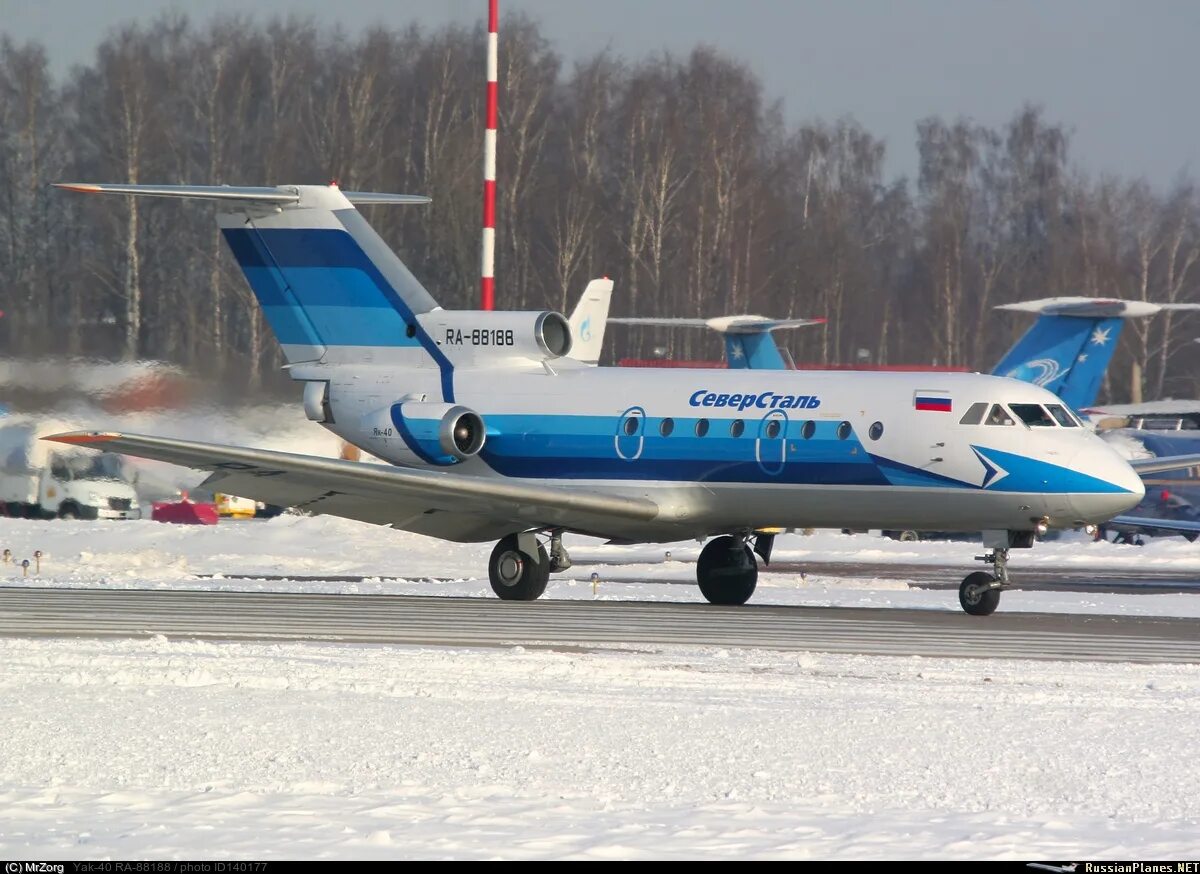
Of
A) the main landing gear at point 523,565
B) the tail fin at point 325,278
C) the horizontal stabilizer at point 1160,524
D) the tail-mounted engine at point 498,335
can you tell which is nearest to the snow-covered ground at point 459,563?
the horizontal stabilizer at point 1160,524

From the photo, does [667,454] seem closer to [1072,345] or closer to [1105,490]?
[1105,490]

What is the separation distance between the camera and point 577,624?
1803cm

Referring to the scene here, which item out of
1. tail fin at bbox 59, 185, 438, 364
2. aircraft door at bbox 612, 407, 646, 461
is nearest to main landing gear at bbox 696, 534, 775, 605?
aircraft door at bbox 612, 407, 646, 461

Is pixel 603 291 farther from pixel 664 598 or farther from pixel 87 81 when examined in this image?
pixel 87 81

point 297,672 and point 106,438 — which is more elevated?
point 106,438

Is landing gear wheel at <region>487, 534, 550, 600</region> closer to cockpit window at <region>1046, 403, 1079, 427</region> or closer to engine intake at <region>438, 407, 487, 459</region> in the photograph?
engine intake at <region>438, 407, 487, 459</region>

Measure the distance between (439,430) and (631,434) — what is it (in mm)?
2569

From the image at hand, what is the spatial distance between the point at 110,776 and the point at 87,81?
49.7 metres

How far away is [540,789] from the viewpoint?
338 inches

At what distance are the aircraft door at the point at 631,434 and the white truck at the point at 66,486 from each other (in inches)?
852

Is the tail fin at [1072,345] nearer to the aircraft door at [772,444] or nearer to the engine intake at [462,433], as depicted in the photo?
the aircraft door at [772,444]

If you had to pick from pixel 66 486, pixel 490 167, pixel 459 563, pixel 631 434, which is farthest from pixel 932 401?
pixel 66 486

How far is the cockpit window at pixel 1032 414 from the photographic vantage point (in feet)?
67.3
